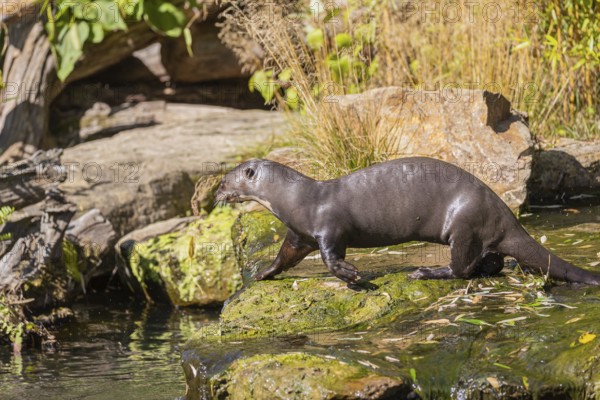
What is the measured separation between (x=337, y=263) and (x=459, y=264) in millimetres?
655

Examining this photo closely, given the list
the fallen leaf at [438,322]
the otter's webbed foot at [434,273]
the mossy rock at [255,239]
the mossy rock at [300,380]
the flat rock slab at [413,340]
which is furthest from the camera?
the mossy rock at [255,239]

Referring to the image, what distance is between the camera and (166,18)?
6.79ft

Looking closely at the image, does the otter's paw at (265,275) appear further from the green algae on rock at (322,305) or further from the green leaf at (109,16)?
the green leaf at (109,16)

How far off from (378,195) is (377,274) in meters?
0.56

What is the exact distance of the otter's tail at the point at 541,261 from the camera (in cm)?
465

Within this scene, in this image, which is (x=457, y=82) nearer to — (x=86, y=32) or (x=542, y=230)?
(x=542, y=230)

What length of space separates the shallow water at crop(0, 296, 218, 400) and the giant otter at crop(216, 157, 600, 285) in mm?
1227

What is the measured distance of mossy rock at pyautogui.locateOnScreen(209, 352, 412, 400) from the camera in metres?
3.68

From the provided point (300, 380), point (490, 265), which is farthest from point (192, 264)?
point (300, 380)

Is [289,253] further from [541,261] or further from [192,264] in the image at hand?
[192,264]

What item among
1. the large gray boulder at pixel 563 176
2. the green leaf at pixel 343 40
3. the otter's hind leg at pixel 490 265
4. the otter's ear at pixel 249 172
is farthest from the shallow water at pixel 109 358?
the large gray boulder at pixel 563 176

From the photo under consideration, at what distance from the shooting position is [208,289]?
752cm

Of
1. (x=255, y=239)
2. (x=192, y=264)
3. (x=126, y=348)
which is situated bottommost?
(x=126, y=348)

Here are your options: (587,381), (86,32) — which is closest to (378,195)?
(587,381)
